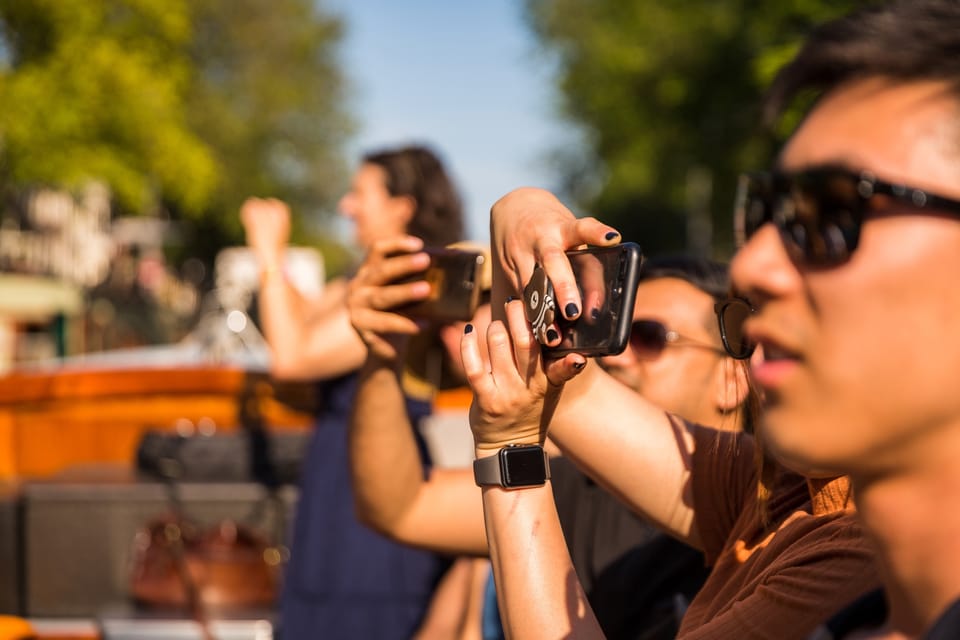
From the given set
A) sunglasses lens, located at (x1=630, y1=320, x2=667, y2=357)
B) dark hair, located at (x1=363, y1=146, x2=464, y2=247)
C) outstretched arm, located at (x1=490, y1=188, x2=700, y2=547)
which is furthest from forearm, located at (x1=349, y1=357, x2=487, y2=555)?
dark hair, located at (x1=363, y1=146, x2=464, y2=247)

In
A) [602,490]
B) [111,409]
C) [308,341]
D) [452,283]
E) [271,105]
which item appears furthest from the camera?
[271,105]

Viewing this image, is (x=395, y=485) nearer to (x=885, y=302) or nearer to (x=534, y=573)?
(x=534, y=573)

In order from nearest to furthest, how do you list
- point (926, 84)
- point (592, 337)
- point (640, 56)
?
1. point (926, 84)
2. point (592, 337)
3. point (640, 56)

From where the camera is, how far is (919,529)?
95 cm

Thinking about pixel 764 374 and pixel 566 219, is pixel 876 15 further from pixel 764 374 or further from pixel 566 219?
pixel 566 219

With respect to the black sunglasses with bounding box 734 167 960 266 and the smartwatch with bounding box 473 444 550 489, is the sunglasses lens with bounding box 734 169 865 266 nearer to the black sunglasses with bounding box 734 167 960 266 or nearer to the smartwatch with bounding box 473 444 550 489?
the black sunglasses with bounding box 734 167 960 266

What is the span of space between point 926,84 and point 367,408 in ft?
4.61

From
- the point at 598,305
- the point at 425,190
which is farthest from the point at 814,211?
the point at 425,190

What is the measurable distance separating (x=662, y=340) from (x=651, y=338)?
0.07ft

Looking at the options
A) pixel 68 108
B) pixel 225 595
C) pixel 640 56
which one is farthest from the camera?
pixel 640 56

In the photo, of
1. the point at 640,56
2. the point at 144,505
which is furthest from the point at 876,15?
the point at 640,56

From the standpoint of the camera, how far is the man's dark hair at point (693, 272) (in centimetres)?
236

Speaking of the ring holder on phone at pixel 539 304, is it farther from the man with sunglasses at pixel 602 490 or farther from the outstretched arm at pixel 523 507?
the man with sunglasses at pixel 602 490

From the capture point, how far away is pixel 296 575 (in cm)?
386
